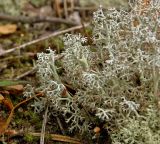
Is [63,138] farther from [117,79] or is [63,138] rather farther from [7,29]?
[7,29]

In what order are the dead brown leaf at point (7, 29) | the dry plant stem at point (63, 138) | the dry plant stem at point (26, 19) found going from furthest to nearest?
the dry plant stem at point (26, 19) → the dead brown leaf at point (7, 29) → the dry plant stem at point (63, 138)

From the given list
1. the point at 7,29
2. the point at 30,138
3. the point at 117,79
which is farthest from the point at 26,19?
the point at 117,79

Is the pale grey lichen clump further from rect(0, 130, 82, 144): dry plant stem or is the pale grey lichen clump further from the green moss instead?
the green moss

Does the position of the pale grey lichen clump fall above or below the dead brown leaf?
below

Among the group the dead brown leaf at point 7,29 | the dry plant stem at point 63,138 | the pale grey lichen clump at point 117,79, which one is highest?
the dead brown leaf at point 7,29

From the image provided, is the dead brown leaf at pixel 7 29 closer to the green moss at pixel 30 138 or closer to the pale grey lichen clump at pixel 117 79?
the pale grey lichen clump at pixel 117 79

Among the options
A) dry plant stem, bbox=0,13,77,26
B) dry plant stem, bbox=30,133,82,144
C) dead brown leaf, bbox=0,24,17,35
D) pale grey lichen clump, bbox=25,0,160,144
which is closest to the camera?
pale grey lichen clump, bbox=25,0,160,144

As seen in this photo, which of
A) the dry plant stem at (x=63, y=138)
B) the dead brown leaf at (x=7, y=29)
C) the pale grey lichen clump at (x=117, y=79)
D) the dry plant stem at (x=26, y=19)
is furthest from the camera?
the dry plant stem at (x=26, y=19)

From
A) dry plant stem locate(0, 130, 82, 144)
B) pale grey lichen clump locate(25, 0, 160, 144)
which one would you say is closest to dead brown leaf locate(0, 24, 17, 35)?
pale grey lichen clump locate(25, 0, 160, 144)

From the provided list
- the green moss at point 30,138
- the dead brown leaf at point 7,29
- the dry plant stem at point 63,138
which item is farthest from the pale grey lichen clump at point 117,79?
the dead brown leaf at point 7,29
